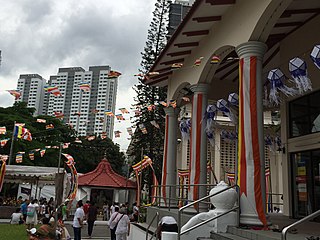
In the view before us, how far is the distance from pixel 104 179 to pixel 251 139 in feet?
69.7

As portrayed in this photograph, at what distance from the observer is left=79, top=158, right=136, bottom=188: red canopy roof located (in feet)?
86.1

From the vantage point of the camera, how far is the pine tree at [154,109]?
2544cm

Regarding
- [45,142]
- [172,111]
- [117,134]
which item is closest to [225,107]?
[172,111]

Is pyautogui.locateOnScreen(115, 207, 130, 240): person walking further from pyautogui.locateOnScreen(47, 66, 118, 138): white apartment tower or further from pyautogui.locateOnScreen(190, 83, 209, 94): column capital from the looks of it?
pyautogui.locateOnScreen(47, 66, 118, 138): white apartment tower

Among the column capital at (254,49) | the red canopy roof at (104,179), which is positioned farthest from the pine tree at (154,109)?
the column capital at (254,49)

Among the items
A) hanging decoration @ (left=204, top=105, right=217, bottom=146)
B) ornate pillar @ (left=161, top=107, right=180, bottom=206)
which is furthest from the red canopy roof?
hanging decoration @ (left=204, top=105, right=217, bottom=146)

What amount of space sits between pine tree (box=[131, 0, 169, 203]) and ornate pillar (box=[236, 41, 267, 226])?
1763 cm

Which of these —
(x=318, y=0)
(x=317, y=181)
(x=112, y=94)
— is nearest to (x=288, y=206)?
(x=317, y=181)

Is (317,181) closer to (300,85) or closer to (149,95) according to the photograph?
(300,85)

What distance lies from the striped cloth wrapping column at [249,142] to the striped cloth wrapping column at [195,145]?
291 cm

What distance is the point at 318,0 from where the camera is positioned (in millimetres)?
8164

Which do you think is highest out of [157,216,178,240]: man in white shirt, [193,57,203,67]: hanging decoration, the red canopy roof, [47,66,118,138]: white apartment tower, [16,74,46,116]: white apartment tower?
[16,74,46,116]: white apartment tower

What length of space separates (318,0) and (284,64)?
2.51 m

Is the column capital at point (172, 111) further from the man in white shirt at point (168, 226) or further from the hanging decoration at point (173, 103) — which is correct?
the man in white shirt at point (168, 226)
